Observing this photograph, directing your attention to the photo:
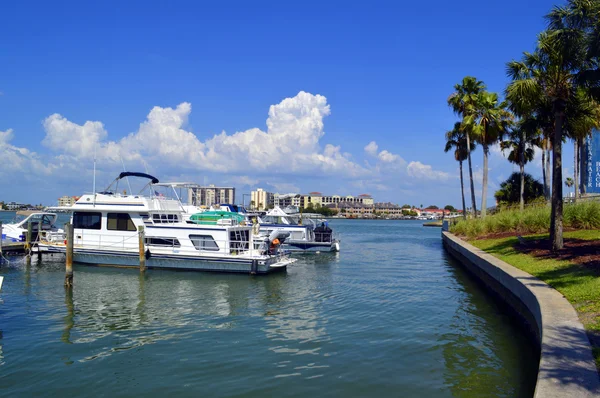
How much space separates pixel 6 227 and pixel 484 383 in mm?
35918

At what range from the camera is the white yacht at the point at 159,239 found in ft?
87.0

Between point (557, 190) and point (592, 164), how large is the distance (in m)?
32.6

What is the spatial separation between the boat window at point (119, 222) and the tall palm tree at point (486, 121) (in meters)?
27.3

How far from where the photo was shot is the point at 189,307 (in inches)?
712

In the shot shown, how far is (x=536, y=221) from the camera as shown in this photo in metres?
28.1

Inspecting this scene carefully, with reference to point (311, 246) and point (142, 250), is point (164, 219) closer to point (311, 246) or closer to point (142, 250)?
point (142, 250)

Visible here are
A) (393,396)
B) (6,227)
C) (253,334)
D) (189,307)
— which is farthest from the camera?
(6,227)

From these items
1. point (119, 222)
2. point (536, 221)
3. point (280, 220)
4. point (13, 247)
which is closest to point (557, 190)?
point (536, 221)

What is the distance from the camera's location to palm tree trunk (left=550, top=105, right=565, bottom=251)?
18.6 metres

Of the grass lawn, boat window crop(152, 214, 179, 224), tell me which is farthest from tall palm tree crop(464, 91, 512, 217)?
boat window crop(152, 214, 179, 224)

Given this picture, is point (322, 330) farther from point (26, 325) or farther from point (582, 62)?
point (582, 62)

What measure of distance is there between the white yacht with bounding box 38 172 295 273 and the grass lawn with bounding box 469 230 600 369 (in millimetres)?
12114

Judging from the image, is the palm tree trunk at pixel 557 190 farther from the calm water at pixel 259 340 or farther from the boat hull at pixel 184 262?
the boat hull at pixel 184 262

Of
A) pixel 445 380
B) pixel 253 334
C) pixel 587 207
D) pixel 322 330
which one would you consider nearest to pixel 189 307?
pixel 253 334
